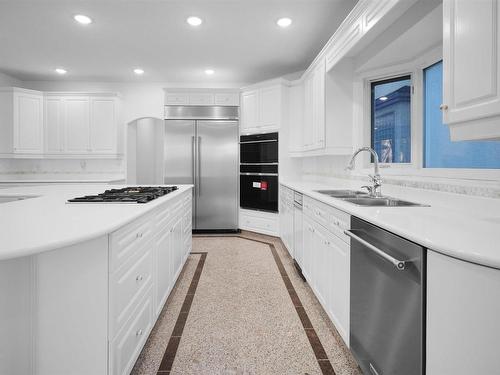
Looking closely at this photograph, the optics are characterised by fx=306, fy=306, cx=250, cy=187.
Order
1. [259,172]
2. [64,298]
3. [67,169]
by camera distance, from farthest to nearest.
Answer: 1. [67,169]
2. [259,172]
3. [64,298]

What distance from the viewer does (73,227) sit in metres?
1.26

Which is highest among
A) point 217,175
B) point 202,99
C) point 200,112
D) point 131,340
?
point 202,99

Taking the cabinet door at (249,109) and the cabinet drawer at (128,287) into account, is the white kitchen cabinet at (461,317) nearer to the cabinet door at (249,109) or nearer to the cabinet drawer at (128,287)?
the cabinet drawer at (128,287)

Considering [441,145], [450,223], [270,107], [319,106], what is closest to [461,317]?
[450,223]

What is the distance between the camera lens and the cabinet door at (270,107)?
4867 mm

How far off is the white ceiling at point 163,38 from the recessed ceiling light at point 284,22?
0.06 m

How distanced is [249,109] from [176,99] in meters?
1.29

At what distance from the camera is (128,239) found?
1521 millimetres

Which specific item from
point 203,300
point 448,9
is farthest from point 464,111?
point 203,300

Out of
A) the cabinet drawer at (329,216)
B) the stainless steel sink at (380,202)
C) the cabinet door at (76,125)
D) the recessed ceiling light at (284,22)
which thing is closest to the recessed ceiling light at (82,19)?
the recessed ceiling light at (284,22)

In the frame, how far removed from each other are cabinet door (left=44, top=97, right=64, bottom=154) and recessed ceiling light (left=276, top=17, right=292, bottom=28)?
4170mm

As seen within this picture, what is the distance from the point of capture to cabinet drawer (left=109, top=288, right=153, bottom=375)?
52.6 inches

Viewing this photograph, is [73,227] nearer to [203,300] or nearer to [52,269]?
[52,269]

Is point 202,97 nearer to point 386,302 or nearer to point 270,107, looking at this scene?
point 270,107
